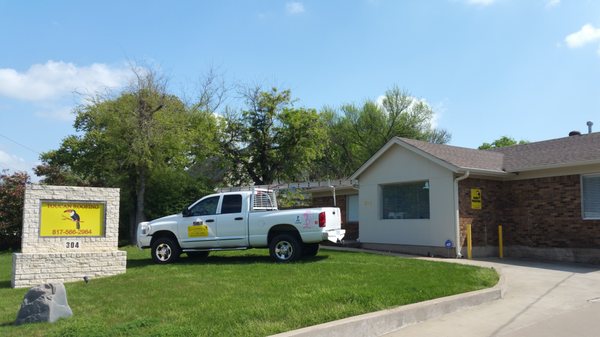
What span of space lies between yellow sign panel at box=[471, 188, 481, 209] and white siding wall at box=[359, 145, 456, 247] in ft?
3.08

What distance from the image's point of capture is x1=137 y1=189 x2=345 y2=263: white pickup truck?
43.7ft

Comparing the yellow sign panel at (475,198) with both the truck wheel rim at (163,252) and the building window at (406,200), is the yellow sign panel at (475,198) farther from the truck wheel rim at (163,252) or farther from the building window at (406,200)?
the truck wheel rim at (163,252)

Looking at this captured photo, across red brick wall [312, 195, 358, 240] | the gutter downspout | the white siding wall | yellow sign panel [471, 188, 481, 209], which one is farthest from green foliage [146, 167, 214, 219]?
yellow sign panel [471, 188, 481, 209]

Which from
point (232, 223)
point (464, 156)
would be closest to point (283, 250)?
point (232, 223)

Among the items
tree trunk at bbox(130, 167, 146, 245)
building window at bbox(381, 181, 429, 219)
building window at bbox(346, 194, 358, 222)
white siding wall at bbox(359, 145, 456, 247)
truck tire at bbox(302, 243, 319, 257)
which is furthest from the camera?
tree trunk at bbox(130, 167, 146, 245)

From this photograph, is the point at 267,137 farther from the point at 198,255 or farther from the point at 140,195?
the point at 198,255

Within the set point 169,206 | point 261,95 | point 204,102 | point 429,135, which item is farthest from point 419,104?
point 169,206

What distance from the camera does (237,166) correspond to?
34.5 metres

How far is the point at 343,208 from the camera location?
2216cm

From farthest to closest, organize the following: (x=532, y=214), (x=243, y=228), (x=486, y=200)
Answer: (x=486, y=200) → (x=532, y=214) → (x=243, y=228)

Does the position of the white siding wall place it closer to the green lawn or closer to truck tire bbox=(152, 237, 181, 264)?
the green lawn

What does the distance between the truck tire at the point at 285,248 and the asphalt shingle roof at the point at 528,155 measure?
19.7 feet

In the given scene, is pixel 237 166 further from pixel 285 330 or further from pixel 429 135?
pixel 285 330

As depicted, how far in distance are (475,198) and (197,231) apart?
8.97 meters
